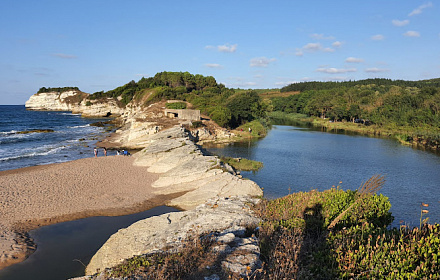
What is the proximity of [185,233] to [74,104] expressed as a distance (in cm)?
15589

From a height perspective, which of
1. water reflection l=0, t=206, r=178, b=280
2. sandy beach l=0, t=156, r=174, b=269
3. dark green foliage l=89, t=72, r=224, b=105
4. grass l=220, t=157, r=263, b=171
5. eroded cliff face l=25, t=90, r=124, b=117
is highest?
dark green foliage l=89, t=72, r=224, b=105

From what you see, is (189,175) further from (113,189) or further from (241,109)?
(241,109)

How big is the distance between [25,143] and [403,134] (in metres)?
78.5

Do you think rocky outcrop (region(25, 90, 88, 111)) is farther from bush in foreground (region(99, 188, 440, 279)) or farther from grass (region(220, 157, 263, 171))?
bush in foreground (region(99, 188, 440, 279))

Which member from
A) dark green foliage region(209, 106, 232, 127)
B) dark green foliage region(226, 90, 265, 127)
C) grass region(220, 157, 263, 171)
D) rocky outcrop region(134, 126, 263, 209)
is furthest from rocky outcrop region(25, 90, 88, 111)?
grass region(220, 157, 263, 171)

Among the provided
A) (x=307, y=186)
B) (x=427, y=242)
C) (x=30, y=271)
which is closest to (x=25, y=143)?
(x=30, y=271)

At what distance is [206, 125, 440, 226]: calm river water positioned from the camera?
25.6 metres

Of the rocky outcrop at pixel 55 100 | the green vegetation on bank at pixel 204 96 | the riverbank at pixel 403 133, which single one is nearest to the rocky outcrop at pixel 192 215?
the green vegetation on bank at pixel 204 96

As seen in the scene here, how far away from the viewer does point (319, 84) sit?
181 m

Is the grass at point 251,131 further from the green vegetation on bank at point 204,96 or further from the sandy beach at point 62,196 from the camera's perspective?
the sandy beach at point 62,196

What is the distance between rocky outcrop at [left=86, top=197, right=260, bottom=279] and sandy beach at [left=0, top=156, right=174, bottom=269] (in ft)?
16.7

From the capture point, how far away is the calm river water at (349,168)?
25.6 meters

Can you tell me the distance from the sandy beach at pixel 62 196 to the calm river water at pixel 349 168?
1207 centimetres

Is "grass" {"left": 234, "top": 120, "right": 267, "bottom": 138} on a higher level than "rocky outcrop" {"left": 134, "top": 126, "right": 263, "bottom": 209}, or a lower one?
higher
